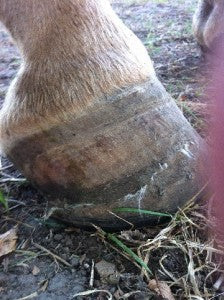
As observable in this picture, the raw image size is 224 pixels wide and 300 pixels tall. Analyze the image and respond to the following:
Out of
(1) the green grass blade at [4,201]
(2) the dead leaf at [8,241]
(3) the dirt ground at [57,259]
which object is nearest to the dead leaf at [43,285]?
(3) the dirt ground at [57,259]

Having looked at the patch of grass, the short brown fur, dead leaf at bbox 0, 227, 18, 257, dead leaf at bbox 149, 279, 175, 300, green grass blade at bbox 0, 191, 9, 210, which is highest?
the short brown fur

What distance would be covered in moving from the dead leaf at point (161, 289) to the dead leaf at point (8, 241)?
0.33 meters

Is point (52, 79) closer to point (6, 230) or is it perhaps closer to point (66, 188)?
point (66, 188)

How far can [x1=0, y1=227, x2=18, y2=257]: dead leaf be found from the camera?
3.40ft

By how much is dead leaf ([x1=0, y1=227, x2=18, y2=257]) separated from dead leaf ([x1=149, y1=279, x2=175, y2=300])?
33cm

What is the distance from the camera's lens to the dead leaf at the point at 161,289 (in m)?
0.89

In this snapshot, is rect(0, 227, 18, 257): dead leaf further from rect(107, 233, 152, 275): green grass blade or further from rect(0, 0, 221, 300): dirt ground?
rect(107, 233, 152, 275): green grass blade

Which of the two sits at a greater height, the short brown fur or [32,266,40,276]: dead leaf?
the short brown fur

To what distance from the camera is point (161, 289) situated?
90 centimetres

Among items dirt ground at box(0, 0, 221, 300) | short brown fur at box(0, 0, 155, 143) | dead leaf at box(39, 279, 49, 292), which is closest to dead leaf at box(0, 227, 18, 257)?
dirt ground at box(0, 0, 221, 300)

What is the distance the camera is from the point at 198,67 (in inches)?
74.0

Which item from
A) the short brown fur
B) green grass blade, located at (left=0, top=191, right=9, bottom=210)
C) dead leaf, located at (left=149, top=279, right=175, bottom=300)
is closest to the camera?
dead leaf, located at (left=149, top=279, right=175, bottom=300)

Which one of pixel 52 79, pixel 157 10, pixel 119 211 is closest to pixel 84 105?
pixel 52 79

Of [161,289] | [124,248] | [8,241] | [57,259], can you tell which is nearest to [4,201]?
[8,241]
